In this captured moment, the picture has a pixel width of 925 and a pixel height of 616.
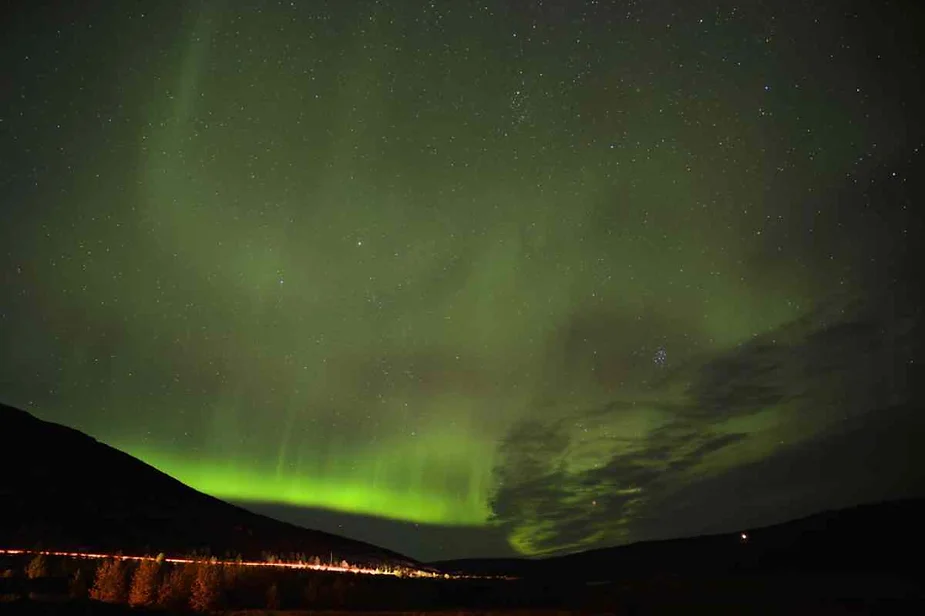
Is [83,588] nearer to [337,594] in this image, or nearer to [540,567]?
[337,594]

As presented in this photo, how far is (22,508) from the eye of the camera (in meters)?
51.7

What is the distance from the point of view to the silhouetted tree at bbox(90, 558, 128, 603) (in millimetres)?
17094

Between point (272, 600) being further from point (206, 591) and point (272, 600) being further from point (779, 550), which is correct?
point (779, 550)

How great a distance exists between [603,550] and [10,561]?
106 m

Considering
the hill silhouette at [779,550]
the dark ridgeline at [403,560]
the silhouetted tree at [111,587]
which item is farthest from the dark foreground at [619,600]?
the hill silhouette at [779,550]

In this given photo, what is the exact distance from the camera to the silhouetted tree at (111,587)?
17094mm

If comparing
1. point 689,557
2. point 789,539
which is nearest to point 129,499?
point 689,557

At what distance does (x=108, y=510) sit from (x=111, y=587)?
47.6 m

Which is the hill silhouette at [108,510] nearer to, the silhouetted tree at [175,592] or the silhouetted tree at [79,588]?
the silhouetted tree at [79,588]

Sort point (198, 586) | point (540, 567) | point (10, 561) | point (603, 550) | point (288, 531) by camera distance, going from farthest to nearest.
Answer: point (603, 550), point (540, 567), point (288, 531), point (10, 561), point (198, 586)

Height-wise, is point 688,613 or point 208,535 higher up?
point 208,535

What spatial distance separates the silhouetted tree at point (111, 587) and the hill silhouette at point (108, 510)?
818 inches

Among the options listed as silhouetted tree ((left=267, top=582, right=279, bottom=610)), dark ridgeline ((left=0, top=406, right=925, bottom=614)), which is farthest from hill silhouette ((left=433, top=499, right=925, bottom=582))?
silhouetted tree ((left=267, top=582, right=279, bottom=610))

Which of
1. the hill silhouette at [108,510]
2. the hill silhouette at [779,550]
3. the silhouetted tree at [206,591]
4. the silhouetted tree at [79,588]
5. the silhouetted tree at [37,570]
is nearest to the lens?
the silhouetted tree at [206,591]
